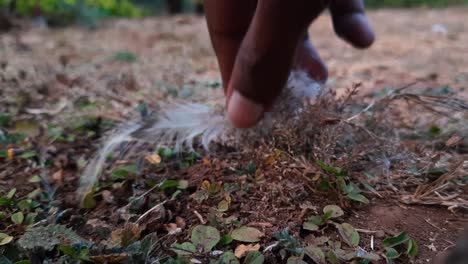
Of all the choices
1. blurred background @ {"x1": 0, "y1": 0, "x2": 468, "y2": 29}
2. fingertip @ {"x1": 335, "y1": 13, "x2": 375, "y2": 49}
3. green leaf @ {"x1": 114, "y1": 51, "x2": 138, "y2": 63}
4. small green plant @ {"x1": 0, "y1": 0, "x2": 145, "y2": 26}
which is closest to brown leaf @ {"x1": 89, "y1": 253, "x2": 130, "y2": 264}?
fingertip @ {"x1": 335, "y1": 13, "x2": 375, "y2": 49}

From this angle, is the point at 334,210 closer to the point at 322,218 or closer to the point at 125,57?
the point at 322,218

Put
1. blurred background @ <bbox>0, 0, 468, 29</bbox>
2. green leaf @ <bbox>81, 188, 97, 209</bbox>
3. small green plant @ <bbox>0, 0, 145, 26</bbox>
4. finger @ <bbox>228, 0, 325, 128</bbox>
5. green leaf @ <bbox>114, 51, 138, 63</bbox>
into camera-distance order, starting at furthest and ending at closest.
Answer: small green plant @ <bbox>0, 0, 145, 26</bbox> < blurred background @ <bbox>0, 0, 468, 29</bbox> < green leaf @ <bbox>114, 51, 138, 63</bbox> < green leaf @ <bbox>81, 188, 97, 209</bbox> < finger @ <bbox>228, 0, 325, 128</bbox>

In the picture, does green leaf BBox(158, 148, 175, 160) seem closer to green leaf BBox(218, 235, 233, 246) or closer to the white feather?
the white feather

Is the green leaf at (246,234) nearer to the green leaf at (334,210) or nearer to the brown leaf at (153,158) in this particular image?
the green leaf at (334,210)

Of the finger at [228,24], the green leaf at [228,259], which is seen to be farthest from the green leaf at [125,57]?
the green leaf at [228,259]

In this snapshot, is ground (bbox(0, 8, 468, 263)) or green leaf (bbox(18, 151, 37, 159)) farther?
green leaf (bbox(18, 151, 37, 159))

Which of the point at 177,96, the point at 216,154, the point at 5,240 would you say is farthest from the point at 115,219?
the point at 177,96

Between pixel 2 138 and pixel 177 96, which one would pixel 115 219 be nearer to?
pixel 2 138
